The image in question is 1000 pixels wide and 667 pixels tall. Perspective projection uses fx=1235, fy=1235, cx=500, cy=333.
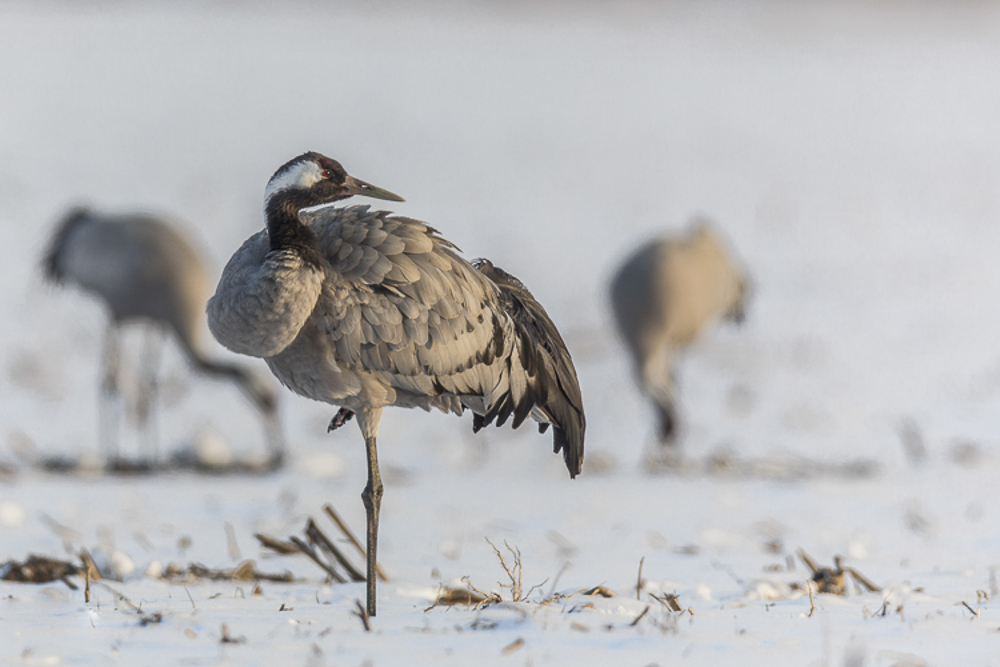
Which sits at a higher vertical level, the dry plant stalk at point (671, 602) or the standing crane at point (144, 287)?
the standing crane at point (144, 287)

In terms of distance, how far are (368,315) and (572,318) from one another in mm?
8336

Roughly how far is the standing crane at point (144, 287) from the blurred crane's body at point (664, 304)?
263 centimetres

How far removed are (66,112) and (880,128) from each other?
13.1 metres

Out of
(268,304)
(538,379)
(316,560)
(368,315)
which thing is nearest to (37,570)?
(316,560)

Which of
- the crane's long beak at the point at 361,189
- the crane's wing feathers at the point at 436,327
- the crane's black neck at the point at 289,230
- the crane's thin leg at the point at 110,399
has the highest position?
the crane's long beak at the point at 361,189

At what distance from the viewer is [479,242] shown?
47.8 ft

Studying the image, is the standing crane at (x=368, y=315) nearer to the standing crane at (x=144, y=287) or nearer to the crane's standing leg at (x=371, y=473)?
the crane's standing leg at (x=371, y=473)

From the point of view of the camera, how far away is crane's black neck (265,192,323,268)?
366cm

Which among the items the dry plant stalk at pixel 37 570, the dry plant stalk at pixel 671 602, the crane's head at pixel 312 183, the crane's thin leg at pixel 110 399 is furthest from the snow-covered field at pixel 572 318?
the crane's head at pixel 312 183

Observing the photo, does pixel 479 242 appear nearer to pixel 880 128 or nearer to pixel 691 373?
pixel 691 373

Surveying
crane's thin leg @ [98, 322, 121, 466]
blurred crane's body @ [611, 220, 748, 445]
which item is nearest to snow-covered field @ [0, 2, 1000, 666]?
crane's thin leg @ [98, 322, 121, 466]

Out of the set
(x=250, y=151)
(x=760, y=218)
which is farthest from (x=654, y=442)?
(x=250, y=151)

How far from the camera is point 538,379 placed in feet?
13.7

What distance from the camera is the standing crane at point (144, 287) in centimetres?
843
